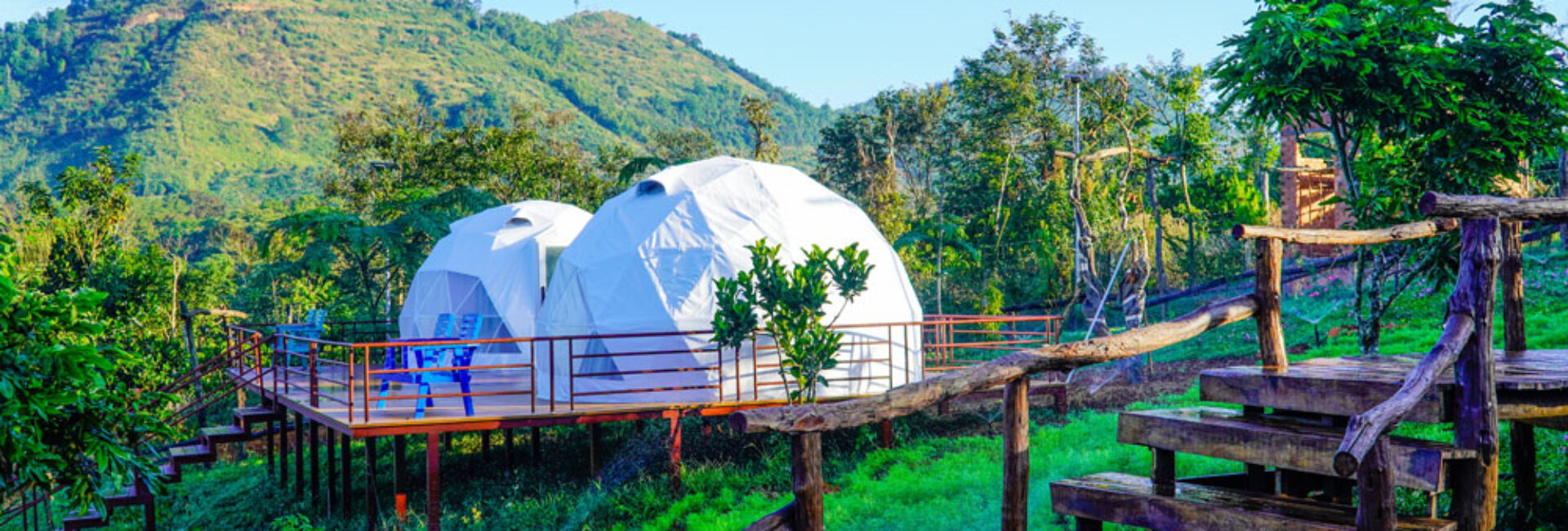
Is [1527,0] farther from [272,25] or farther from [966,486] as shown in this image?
[272,25]

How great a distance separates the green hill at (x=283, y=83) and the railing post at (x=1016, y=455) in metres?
62.0

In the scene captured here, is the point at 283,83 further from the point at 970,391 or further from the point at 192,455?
the point at 970,391

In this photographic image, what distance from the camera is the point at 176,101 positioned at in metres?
81.9

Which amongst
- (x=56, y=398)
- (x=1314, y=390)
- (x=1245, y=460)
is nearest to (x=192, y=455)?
(x=56, y=398)

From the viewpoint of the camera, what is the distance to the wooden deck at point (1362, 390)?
4.29m

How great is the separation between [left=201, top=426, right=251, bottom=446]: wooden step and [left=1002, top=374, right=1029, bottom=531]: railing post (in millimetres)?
14130

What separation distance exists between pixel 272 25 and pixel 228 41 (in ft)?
22.7

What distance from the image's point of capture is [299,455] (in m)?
16.5

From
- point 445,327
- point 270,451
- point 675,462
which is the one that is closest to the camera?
point 675,462

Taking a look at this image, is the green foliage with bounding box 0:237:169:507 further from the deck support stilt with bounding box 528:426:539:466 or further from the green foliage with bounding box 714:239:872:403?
the deck support stilt with bounding box 528:426:539:466

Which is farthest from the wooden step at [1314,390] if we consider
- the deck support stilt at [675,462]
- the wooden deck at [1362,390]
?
the deck support stilt at [675,462]

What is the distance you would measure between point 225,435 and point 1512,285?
15305mm

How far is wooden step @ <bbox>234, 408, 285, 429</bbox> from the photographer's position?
1627 cm

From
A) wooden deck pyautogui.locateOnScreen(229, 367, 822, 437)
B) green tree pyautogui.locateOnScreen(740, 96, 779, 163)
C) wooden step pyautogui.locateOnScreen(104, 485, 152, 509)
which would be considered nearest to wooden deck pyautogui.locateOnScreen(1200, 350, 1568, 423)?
wooden deck pyautogui.locateOnScreen(229, 367, 822, 437)
